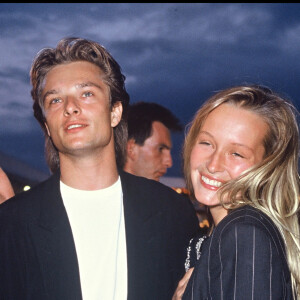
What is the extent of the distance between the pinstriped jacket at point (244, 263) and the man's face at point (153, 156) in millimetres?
3070

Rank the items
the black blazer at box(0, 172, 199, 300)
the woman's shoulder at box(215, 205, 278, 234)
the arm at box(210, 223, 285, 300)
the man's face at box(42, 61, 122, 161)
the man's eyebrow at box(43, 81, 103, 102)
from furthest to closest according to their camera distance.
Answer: the man's eyebrow at box(43, 81, 103, 102)
the man's face at box(42, 61, 122, 161)
the black blazer at box(0, 172, 199, 300)
the woman's shoulder at box(215, 205, 278, 234)
the arm at box(210, 223, 285, 300)

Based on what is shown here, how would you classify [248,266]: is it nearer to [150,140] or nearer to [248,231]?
[248,231]

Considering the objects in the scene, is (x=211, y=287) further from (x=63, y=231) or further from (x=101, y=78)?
(x=101, y=78)

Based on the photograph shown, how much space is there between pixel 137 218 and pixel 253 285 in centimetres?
103

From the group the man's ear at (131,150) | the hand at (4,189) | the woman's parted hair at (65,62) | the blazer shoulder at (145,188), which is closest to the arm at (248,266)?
the blazer shoulder at (145,188)

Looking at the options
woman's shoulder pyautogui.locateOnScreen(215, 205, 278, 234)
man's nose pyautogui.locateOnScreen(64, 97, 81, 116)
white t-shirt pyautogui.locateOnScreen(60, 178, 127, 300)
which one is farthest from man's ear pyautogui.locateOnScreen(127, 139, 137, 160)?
woman's shoulder pyautogui.locateOnScreen(215, 205, 278, 234)

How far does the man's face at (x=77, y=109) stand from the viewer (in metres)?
2.90

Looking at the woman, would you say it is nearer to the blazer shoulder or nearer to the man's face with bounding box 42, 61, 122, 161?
the blazer shoulder

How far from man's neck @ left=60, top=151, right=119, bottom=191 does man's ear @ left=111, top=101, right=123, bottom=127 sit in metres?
0.32

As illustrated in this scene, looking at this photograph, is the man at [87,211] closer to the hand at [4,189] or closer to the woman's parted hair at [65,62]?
the woman's parted hair at [65,62]

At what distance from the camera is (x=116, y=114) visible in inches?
128

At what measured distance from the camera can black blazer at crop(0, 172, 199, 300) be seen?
256 centimetres

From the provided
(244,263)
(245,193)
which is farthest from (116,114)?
(244,263)

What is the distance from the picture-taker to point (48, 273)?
2.58 m
